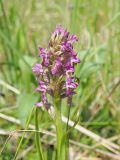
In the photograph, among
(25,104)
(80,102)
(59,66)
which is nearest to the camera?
(59,66)

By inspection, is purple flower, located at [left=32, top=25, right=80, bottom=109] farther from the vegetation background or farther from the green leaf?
the green leaf

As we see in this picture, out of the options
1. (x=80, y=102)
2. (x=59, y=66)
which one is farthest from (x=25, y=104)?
(x=59, y=66)

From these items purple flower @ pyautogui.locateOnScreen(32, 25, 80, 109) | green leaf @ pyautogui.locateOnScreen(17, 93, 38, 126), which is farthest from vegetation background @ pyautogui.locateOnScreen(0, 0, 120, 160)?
purple flower @ pyautogui.locateOnScreen(32, 25, 80, 109)

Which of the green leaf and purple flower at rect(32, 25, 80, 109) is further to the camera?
the green leaf

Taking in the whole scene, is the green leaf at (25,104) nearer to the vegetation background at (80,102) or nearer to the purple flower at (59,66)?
the vegetation background at (80,102)

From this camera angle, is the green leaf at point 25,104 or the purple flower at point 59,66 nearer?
the purple flower at point 59,66

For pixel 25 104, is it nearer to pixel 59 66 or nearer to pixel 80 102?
pixel 80 102

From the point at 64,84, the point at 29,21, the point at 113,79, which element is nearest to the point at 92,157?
the point at 113,79

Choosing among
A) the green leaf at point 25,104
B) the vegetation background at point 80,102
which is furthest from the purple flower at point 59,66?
the green leaf at point 25,104
